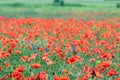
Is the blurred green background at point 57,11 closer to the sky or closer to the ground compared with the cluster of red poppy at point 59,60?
closer to the ground

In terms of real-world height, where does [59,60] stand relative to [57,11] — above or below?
above

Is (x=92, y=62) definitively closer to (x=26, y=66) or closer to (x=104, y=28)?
(x=26, y=66)

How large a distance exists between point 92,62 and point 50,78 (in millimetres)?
1442

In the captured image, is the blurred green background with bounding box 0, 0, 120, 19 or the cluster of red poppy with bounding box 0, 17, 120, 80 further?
the blurred green background with bounding box 0, 0, 120, 19

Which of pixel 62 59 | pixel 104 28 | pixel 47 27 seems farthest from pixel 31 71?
pixel 104 28

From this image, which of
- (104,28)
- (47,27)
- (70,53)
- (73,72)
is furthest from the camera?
(104,28)

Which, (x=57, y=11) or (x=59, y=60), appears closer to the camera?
(x=59, y=60)

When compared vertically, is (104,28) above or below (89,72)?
below

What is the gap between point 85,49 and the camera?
731 centimetres

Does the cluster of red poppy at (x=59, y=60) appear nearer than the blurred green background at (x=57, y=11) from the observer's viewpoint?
Yes

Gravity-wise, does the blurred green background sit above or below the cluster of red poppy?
below

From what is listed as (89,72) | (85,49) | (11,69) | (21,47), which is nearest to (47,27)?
(21,47)

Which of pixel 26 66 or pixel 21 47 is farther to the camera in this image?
pixel 21 47

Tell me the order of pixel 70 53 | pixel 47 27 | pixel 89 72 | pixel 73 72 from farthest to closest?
1. pixel 47 27
2. pixel 70 53
3. pixel 73 72
4. pixel 89 72
